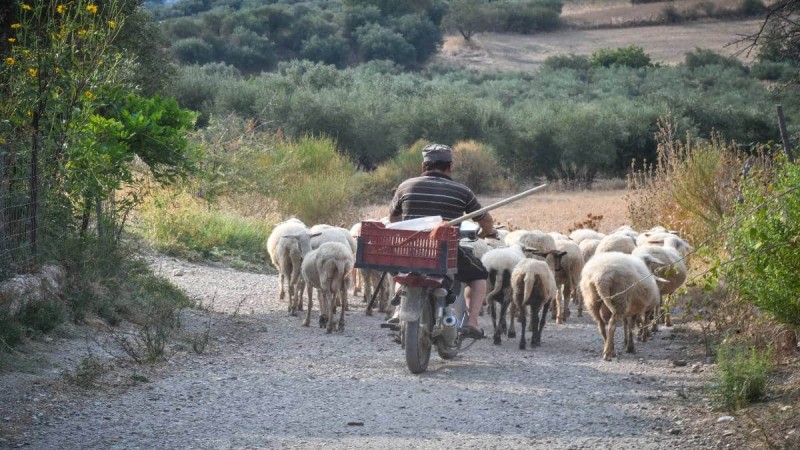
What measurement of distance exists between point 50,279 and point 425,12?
64345 mm

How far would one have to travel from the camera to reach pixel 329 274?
12.3 m

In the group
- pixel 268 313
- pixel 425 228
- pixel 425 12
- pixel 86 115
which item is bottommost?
pixel 268 313

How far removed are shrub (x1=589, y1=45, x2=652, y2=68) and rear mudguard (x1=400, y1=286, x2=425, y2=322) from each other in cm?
5131

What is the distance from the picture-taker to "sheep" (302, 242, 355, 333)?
12.4 metres

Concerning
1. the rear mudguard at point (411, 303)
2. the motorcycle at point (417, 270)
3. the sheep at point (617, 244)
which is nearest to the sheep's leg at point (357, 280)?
the sheep at point (617, 244)

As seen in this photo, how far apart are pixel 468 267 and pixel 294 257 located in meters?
4.11

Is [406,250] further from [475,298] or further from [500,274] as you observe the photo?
[500,274]

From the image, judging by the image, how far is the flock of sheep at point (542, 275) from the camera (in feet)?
36.8

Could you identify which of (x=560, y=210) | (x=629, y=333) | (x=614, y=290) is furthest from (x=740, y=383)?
(x=560, y=210)

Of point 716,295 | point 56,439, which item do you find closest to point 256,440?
point 56,439

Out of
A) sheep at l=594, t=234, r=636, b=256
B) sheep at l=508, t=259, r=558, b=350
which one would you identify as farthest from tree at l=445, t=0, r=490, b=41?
sheep at l=508, t=259, r=558, b=350

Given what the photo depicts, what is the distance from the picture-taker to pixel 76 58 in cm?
1095

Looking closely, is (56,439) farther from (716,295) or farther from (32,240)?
(716,295)

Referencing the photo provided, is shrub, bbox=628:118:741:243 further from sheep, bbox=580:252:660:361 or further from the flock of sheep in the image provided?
sheep, bbox=580:252:660:361
